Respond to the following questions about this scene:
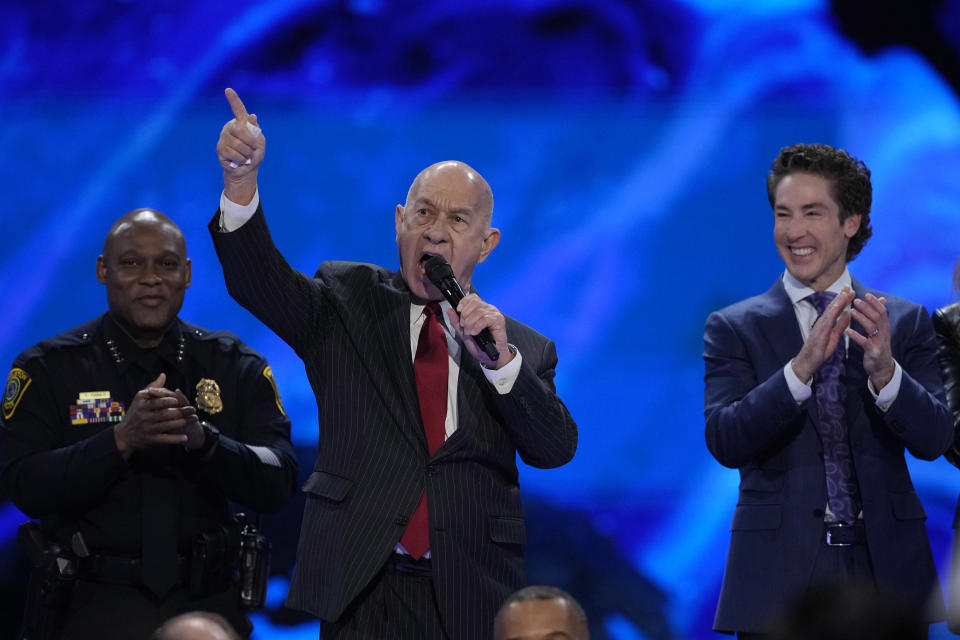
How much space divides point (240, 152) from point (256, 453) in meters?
1.28

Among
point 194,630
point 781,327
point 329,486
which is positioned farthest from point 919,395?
point 194,630

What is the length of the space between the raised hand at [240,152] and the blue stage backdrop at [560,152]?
207cm

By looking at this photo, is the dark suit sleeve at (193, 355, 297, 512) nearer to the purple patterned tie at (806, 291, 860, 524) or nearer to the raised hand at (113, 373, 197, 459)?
the raised hand at (113, 373, 197, 459)

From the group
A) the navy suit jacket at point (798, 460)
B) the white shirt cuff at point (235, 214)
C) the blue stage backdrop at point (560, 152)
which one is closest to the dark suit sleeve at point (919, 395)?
the navy suit jacket at point (798, 460)

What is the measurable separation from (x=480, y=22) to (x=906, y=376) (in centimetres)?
243

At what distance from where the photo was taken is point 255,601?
3.67 meters

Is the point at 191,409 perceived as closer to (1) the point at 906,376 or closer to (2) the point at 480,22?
(1) the point at 906,376

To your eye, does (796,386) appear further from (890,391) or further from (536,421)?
(536,421)

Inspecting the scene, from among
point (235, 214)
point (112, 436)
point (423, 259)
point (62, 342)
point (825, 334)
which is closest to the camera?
point (235, 214)

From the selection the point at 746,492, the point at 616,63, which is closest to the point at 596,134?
the point at 616,63

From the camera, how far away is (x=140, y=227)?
3893mm

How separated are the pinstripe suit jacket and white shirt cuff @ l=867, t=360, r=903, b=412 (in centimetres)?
87

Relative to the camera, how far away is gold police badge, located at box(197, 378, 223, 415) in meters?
3.79

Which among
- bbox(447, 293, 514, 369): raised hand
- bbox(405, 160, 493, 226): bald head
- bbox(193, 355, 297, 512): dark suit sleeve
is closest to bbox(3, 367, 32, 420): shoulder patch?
bbox(193, 355, 297, 512): dark suit sleeve
